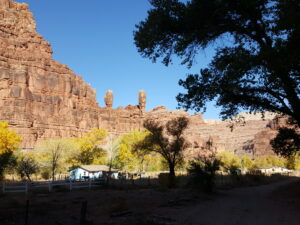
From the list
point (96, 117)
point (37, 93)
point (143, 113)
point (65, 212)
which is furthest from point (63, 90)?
point (65, 212)

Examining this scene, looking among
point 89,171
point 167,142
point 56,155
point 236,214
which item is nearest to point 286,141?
point 236,214

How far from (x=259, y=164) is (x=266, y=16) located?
106299mm

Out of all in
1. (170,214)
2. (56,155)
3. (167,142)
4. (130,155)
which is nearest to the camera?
(170,214)

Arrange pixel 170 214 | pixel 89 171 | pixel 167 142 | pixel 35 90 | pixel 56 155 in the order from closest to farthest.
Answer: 1. pixel 170 214
2. pixel 167 142
3. pixel 89 171
4. pixel 56 155
5. pixel 35 90

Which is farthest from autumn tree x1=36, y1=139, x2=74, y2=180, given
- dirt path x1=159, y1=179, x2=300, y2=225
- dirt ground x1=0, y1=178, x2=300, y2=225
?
dirt path x1=159, y1=179, x2=300, y2=225

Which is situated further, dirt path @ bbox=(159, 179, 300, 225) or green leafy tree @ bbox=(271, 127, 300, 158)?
green leafy tree @ bbox=(271, 127, 300, 158)

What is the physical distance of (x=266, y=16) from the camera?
40.1ft

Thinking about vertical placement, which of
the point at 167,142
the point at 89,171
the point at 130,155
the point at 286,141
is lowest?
the point at 89,171

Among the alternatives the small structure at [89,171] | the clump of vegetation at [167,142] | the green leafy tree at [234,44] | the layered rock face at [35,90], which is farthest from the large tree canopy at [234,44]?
the layered rock face at [35,90]

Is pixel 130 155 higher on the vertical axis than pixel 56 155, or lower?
lower

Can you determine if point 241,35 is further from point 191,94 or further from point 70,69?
point 70,69

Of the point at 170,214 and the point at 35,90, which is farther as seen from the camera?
the point at 35,90

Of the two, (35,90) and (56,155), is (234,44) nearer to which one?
(56,155)

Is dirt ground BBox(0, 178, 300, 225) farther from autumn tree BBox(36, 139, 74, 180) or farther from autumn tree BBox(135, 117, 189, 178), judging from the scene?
autumn tree BBox(36, 139, 74, 180)
